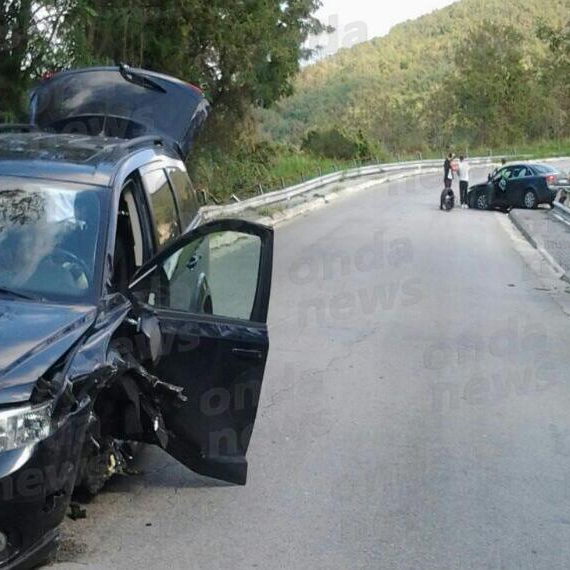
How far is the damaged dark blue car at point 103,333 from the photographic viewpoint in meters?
3.92

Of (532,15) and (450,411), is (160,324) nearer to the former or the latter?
(450,411)

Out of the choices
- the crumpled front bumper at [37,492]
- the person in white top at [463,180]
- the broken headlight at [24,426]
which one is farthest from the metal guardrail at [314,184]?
the person in white top at [463,180]

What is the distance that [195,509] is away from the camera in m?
5.29

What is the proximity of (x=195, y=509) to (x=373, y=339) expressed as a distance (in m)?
5.43

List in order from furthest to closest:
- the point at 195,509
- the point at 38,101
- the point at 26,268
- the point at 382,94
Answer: the point at 382,94, the point at 38,101, the point at 195,509, the point at 26,268

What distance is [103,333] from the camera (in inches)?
178

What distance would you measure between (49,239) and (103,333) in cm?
87

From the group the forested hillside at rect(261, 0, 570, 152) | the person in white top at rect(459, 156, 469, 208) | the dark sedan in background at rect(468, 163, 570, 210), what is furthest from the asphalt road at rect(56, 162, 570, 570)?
the forested hillside at rect(261, 0, 570, 152)

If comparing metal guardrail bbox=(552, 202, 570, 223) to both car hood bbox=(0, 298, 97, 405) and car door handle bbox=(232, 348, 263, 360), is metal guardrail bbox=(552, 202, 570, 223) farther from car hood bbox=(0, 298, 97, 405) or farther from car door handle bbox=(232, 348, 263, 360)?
car hood bbox=(0, 298, 97, 405)

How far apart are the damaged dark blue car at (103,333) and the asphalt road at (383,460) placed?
365mm

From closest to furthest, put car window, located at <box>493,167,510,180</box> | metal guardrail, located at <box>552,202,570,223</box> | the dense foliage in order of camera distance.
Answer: the dense foliage < metal guardrail, located at <box>552,202,570,223</box> < car window, located at <box>493,167,510,180</box>

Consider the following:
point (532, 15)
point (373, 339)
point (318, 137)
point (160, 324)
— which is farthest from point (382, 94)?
point (160, 324)

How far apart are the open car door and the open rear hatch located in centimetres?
342

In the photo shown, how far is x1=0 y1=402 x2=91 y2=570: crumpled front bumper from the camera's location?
378 cm
